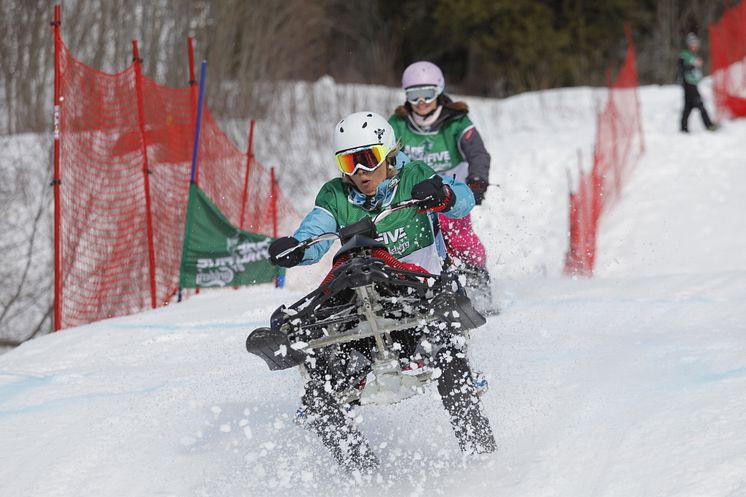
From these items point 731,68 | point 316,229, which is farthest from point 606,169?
point 316,229

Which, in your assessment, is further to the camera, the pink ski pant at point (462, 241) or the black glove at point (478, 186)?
the pink ski pant at point (462, 241)

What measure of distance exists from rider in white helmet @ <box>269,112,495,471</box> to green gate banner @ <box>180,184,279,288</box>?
15.5ft

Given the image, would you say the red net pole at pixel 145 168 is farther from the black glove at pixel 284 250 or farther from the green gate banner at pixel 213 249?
the black glove at pixel 284 250

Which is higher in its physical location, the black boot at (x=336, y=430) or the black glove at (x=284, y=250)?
the black glove at (x=284, y=250)

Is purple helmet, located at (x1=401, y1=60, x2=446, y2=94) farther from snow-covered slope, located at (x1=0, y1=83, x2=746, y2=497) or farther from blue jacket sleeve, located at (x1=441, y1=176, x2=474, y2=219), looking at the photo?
blue jacket sleeve, located at (x1=441, y1=176, x2=474, y2=219)

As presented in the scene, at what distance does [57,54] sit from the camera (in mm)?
8836

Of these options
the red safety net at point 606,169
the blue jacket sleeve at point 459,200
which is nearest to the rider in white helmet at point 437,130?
the blue jacket sleeve at point 459,200

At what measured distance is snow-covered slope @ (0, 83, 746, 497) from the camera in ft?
15.7

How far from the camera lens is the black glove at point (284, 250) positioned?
4879mm

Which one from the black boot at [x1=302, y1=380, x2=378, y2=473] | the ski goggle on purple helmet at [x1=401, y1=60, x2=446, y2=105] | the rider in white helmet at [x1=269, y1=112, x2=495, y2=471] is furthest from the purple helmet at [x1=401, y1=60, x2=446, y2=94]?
the black boot at [x1=302, y1=380, x2=378, y2=473]

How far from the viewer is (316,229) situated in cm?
530

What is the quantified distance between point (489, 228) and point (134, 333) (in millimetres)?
8434

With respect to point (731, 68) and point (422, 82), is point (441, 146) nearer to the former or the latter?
point (422, 82)

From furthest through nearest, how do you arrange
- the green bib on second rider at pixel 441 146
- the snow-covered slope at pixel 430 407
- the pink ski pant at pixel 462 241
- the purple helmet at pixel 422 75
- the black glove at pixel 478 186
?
the green bib on second rider at pixel 441 146 < the purple helmet at pixel 422 75 < the pink ski pant at pixel 462 241 < the black glove at pixel 478 186 < the snow-covered slope at pixel 430 407
